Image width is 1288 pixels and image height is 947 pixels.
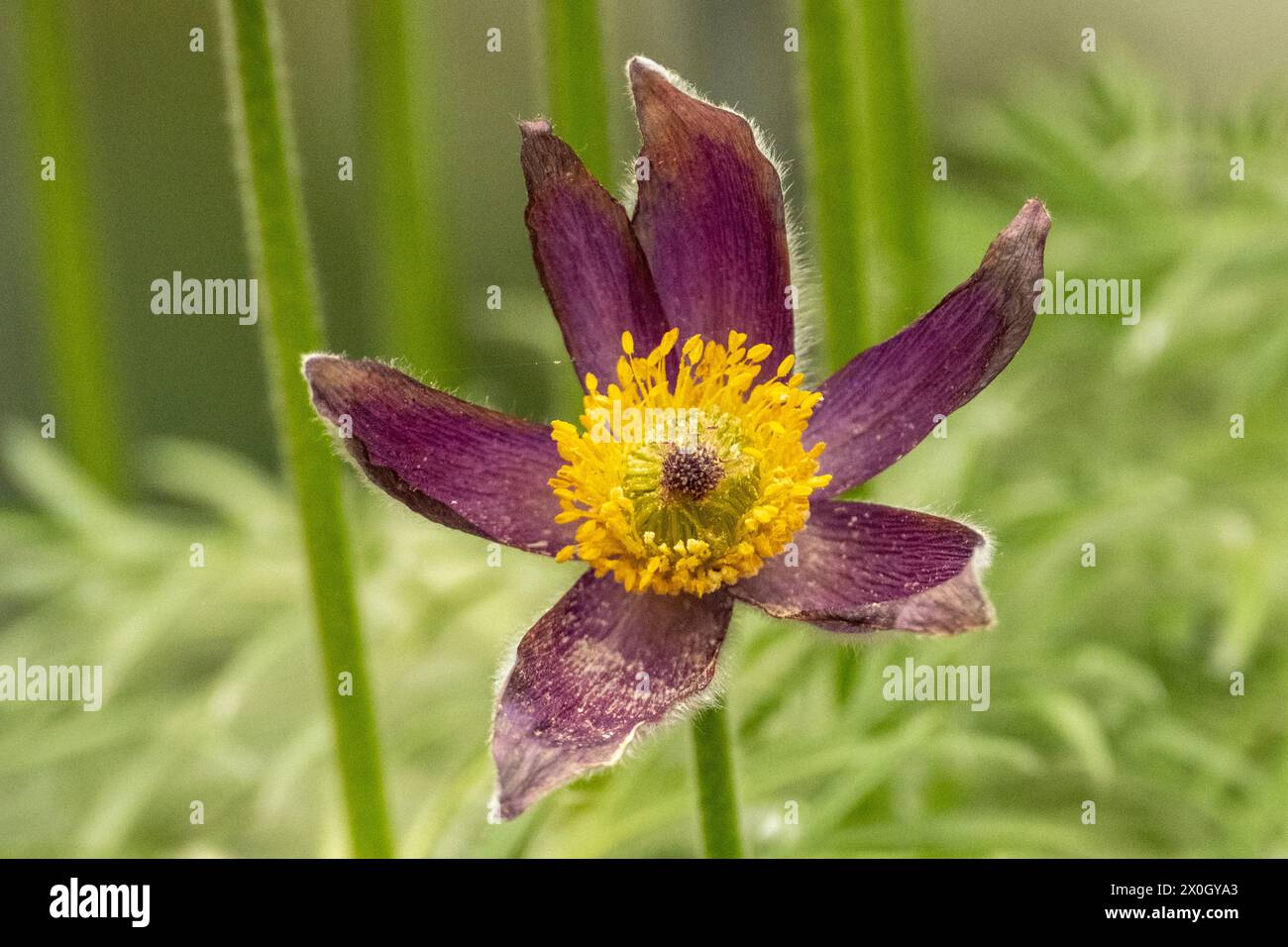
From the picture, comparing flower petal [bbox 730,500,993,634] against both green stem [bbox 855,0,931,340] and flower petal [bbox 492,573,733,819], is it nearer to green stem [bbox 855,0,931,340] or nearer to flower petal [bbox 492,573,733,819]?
flower petal [bbox 492,573,733,819]

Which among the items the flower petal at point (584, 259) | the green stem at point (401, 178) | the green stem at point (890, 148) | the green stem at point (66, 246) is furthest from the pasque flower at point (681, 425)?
the green stem at point (66, 246)

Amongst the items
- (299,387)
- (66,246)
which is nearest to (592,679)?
(299,387)

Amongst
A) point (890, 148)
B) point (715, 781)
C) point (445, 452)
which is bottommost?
point (715, 781)

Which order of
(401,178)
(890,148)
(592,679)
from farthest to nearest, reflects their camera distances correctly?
(401,178), (890,148), (592,679)

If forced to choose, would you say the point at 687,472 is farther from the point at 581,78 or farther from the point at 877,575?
the point at 581,78
